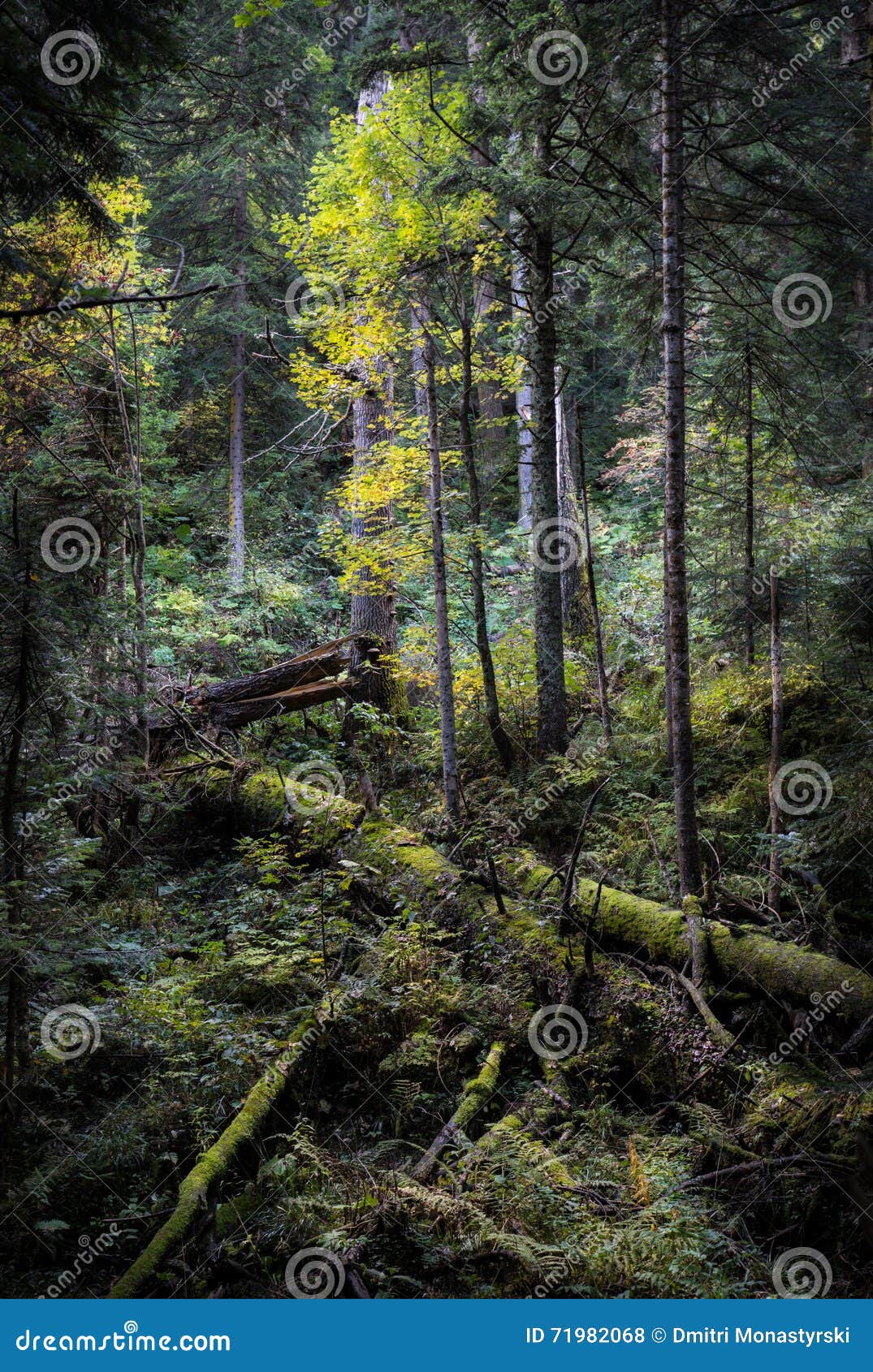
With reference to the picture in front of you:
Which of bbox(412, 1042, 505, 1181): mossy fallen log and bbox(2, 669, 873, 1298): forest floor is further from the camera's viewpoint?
bbox(412, 1042, 505, 1181): mossy fallen log

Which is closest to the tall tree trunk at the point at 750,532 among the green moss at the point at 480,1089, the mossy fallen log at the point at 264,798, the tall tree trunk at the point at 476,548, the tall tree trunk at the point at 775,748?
the tall tree trunk at the point at 775,748

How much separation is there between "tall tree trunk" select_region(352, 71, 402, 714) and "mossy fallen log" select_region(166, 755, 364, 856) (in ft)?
5.93

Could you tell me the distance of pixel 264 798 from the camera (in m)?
10.5

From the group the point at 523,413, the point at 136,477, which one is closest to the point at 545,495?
the point at 136,477

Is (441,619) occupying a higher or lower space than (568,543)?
lower

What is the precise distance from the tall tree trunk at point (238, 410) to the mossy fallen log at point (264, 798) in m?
8.71

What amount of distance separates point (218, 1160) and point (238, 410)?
1898 cm

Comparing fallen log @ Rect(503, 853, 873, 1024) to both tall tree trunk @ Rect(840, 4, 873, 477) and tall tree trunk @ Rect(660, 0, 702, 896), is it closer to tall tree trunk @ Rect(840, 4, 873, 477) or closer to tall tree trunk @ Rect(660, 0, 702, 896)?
tall tree trunk @ Rect(660, 0, 702, 896)

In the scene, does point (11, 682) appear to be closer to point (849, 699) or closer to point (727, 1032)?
point (727, 1032)

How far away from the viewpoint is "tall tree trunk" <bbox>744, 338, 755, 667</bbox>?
32.3ft

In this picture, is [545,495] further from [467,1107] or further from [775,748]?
[467,1107]

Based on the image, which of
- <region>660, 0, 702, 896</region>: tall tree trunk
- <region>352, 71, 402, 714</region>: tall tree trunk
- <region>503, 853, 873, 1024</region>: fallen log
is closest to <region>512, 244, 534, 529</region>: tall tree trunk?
<region>352, 71, 402, 714</region>: tall tree trunk

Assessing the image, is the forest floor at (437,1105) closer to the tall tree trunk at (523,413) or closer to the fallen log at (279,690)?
the fallen log at (279,690)

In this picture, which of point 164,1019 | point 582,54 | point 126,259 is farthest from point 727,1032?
point 126,259
